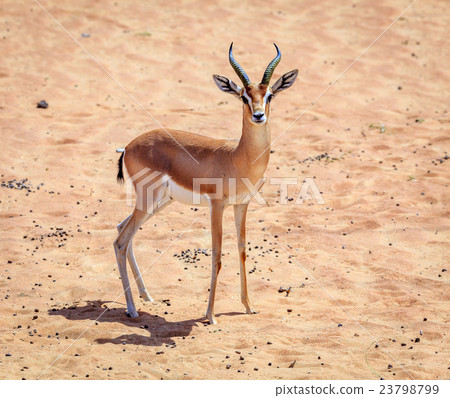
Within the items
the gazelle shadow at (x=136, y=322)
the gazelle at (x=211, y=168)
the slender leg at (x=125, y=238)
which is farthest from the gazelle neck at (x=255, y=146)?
the gazelle shadow at (x=136, y=322)

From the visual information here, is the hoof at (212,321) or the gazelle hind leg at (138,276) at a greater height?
the gazelle hind leg at (138,276)

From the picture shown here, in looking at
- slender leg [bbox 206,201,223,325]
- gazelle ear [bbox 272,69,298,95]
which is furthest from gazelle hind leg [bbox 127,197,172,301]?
gazelle ear [bbox 272,69,298,95]

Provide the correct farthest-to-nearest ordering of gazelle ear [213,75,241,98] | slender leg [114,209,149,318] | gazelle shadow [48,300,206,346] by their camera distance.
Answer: slender leg [114,209,149,318] < gazelle ear [213,75,241,98] < gazelle shadow [48,300,206,346]

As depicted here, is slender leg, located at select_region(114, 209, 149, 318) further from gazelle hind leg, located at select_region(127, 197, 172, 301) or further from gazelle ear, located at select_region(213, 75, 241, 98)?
gazelle ear, located at select_region(213, 75, 241, 98)

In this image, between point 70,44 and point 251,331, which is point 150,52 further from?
point 251,331

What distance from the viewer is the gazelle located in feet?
23.5

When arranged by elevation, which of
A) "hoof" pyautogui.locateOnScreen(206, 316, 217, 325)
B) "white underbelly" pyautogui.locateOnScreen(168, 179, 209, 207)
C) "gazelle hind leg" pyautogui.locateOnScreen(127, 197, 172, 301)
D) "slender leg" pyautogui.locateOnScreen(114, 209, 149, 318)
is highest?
"white underbelly" pyautogui.locateOnScreen(168, 179, 209, 207)

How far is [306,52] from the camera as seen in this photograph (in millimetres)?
17156

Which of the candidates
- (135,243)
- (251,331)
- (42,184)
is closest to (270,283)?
(251,331)

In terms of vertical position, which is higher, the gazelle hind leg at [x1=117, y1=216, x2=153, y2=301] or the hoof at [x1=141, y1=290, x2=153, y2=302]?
the gazelle hind leg at [x1=117, y1=216, x2=153, y2=301]

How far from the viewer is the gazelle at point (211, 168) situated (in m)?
7.18

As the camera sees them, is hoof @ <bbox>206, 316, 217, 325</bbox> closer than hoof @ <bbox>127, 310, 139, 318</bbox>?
Yes

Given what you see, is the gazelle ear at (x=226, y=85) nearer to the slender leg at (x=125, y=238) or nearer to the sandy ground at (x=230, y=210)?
the slender leg at (x=125, y=238)

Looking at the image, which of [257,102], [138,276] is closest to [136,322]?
[138,276]
